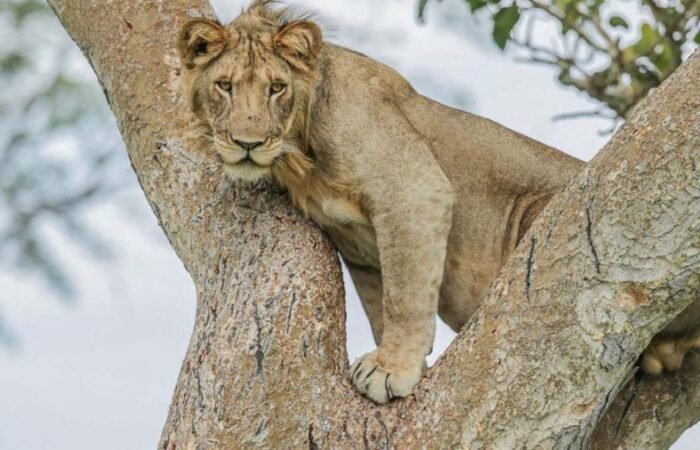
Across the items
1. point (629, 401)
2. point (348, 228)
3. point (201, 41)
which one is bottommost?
point (629, 401)

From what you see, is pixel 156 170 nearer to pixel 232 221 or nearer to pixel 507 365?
pixel 232 221

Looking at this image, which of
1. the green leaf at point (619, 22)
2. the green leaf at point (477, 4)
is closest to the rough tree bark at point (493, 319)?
the green leaf at point (477, 4)

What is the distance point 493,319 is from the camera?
12.6 feet

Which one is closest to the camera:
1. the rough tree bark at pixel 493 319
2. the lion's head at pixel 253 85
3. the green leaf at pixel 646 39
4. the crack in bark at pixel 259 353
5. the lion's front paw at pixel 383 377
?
the rough tree bark at pixel 493 319

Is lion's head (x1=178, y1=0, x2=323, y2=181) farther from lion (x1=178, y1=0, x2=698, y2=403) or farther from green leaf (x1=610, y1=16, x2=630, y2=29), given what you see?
green leaf (x1=610, y1=16, x2=630, y2=29)

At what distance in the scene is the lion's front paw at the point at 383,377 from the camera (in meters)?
4.20

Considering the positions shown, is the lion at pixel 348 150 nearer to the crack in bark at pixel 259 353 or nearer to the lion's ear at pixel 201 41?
the lion's ear at pixel 201 41

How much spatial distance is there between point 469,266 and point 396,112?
719 mm

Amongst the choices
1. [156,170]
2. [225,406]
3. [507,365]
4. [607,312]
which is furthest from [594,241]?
[156,170]

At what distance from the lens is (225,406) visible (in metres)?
4.00

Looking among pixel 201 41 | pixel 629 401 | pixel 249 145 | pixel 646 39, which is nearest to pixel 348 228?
pixel 249 145

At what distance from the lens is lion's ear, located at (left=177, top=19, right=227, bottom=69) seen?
14.7 ft

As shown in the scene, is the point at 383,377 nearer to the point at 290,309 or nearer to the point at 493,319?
the point at 290,309

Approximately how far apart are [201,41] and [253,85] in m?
0.34
